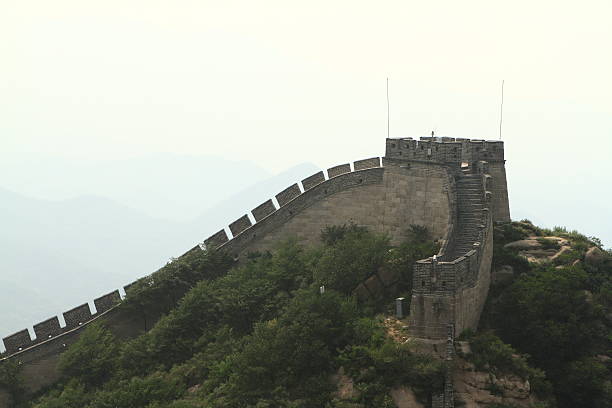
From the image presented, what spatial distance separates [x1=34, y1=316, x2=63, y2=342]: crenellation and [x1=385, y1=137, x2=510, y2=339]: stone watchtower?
15.5 meters

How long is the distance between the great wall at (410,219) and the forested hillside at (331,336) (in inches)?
28.2

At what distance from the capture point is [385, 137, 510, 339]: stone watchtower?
24297 mm

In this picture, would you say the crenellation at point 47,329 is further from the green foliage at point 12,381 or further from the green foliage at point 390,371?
the green foliage at point 390,371

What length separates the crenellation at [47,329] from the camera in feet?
110

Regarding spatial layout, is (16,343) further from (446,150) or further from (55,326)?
(446,150)

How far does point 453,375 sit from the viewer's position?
23312 millimetres

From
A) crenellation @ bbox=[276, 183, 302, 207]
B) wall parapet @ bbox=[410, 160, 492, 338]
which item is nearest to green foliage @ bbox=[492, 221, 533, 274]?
wall parapet @ bbox=[410, 160, 492, 338]

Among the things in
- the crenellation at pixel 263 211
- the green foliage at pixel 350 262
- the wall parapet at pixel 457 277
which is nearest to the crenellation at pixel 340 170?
the crenellation at pixel 263 211

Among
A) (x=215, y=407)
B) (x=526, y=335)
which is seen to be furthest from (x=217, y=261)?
(x=526, y=335)

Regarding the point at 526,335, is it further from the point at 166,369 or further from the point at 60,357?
the point at 60,357

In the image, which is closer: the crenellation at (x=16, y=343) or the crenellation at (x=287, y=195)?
the crenellation at (x=16, y=343)

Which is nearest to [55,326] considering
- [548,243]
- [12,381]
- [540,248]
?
[12,381]

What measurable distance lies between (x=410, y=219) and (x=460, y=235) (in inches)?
118

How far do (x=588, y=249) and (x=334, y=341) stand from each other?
40.9 feet
